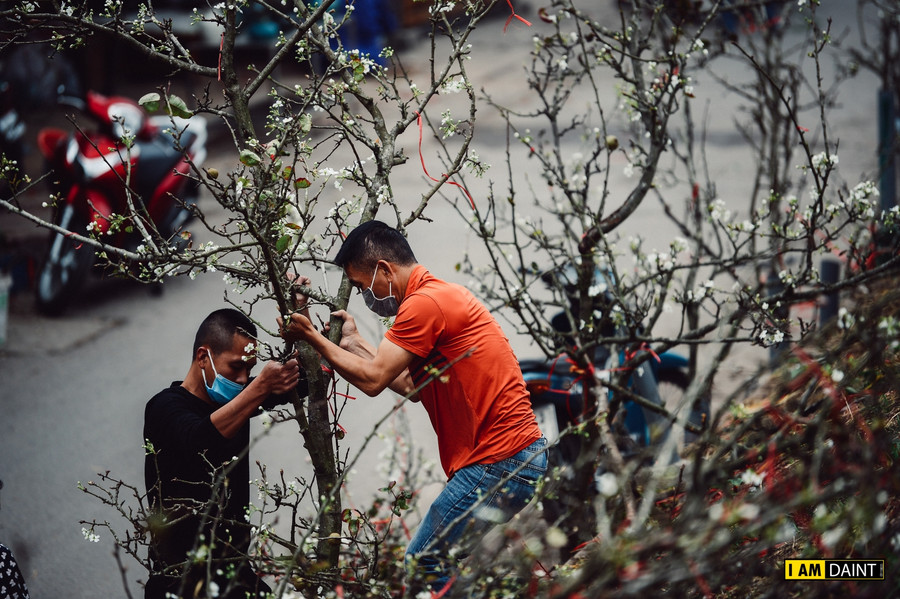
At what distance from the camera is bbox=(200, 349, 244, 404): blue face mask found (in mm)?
3320

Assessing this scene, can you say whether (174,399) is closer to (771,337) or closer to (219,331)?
(219,331)

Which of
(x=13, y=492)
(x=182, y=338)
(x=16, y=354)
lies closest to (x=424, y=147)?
(x=182, y=338)

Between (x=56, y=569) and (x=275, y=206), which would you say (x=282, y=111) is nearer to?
(x=275, y=206)

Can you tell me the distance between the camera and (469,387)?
3328mm

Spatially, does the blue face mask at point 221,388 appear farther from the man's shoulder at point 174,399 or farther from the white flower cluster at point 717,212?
the white flower cluster at point 717,212

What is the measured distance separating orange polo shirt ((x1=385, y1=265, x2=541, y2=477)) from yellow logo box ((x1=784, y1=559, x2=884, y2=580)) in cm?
124

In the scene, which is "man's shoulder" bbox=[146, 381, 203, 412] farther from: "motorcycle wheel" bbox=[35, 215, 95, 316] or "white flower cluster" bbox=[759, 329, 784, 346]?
"motorcycle wheel" bbox=[35, 215, 95, 316]

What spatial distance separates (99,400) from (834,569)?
20.0ft

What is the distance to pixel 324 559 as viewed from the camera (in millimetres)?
3105

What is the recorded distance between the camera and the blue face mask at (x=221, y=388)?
3.32 metres

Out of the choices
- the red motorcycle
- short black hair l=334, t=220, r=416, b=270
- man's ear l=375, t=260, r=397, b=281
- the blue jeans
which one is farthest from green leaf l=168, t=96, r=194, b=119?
the red motorcycle

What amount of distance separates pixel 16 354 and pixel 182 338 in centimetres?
146

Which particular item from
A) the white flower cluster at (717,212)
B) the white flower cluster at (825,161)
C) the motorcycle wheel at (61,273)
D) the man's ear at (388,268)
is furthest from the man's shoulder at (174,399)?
the motorcycle wheel at (61,273)

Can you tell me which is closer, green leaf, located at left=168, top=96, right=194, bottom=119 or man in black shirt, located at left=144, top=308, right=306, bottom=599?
green leaf, located at left=168, top=96, right=194, bottom=119
